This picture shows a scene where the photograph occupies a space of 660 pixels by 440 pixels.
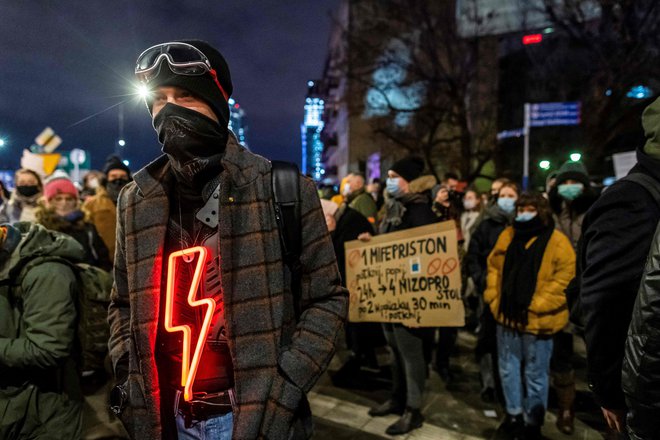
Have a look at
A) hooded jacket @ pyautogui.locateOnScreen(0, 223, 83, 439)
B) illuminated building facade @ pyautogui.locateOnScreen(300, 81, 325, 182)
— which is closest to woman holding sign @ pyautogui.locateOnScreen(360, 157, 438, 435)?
hooded jacket @ pyautogui.locateOnScreen(0, 223, 83, 439)

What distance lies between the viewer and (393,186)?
461 centimetres

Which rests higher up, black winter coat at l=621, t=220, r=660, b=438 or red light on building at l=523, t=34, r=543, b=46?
red light on building at l=523, t=34, r=543, b=46

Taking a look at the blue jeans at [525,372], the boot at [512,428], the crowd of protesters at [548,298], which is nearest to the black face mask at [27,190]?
the crowd of protesters at [548,298]

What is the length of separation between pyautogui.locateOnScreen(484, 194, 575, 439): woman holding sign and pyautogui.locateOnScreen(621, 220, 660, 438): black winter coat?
2366mm

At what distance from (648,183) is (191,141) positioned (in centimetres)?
183

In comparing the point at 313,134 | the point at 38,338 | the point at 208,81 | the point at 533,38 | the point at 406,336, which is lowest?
the point at 406,336

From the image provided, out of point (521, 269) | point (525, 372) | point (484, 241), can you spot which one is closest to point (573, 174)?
point (484, 241)

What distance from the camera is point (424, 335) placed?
4.69 m

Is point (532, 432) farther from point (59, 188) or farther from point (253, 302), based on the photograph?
point (59, 188)

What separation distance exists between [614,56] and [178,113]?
57.4 feet

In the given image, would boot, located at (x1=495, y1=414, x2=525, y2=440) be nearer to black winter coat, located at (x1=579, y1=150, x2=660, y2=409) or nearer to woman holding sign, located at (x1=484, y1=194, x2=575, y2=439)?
woman holding sign, located at (x1=484, y1=194, x2=575, y2=439)

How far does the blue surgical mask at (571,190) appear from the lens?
17.2 feet

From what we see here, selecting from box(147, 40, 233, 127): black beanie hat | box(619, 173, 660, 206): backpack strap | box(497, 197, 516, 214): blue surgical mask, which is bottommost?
box(497, 197, 516, 214): blue surgical mask

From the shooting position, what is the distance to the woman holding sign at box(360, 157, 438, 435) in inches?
167
